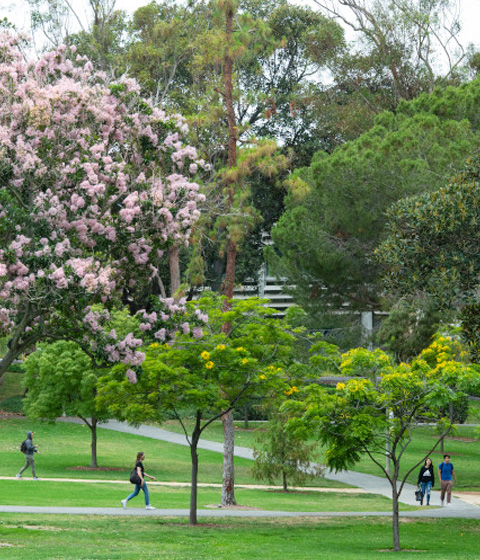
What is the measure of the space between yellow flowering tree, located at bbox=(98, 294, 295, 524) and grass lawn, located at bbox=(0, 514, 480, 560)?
5.15 feet

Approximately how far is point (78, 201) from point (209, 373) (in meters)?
6.69

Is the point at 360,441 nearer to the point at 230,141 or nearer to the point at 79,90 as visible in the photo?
the point at 79,90

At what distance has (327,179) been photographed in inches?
1385

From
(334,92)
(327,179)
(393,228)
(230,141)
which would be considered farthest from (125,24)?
(393,228)

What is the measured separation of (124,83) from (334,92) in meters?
38.8

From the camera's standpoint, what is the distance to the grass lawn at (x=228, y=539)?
14586 mm

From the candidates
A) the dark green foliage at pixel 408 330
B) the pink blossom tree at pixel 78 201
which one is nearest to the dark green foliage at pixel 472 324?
the pink blossom tree at pixel 78 201

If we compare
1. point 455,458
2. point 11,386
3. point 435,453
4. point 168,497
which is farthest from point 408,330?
point 11,386

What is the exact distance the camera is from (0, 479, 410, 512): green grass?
2311 centimetres

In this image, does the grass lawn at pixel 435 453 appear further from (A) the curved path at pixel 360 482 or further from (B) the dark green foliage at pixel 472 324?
(B) the dark green foliage at pixel 472 324

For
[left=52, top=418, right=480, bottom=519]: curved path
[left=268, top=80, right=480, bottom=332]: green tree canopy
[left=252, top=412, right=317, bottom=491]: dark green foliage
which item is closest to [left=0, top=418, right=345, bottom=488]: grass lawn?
[left=52, top=418, right=480, bottom=519]: curved path

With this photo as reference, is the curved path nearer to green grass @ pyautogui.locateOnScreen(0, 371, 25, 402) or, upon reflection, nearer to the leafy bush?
the leafy bush

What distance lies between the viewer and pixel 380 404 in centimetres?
1708

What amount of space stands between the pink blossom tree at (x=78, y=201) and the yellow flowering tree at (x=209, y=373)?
135 inches
